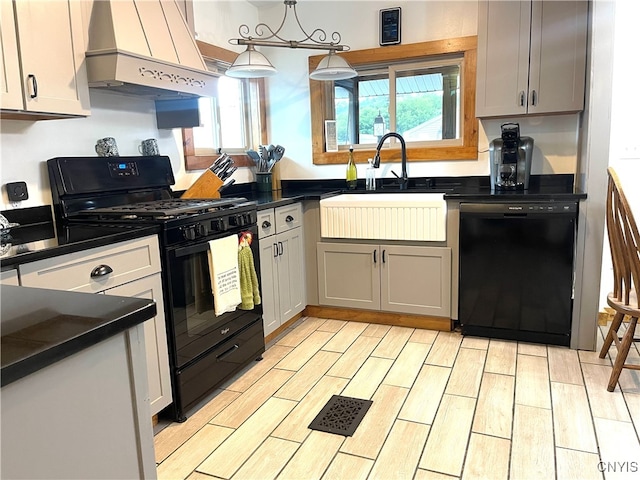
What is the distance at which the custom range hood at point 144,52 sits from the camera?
7.12 ft

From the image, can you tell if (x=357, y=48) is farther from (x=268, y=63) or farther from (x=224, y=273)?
(x=224, y=273)

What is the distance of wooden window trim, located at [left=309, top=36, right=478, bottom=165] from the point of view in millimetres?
3482

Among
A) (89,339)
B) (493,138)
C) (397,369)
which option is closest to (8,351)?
(89,339)

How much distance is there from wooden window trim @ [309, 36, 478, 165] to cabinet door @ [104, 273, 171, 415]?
2280 mm

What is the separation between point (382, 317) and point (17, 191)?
237 cm

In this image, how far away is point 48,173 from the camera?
7.53ft

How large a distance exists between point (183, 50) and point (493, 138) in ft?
7.28

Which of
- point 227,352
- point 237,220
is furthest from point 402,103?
point 227,352

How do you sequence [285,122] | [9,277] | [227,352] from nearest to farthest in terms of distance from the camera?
[9,277] → [227,352] → [285,122]

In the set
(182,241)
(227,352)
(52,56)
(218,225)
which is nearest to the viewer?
(52,56)

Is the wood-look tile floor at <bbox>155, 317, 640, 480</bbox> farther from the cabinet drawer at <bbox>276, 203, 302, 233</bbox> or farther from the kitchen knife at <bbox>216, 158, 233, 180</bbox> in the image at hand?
the kitchen knife at <bbox>216, 158, 233, 180</bbox>

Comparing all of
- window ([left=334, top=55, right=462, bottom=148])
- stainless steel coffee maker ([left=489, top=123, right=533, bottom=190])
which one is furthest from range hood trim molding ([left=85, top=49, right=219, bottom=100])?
stainless steel coffee maker ([left=489, top=123, right=533, bottom=190])

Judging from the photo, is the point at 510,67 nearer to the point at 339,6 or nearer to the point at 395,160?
the point at 395,160

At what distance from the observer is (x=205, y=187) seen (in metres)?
2.96
